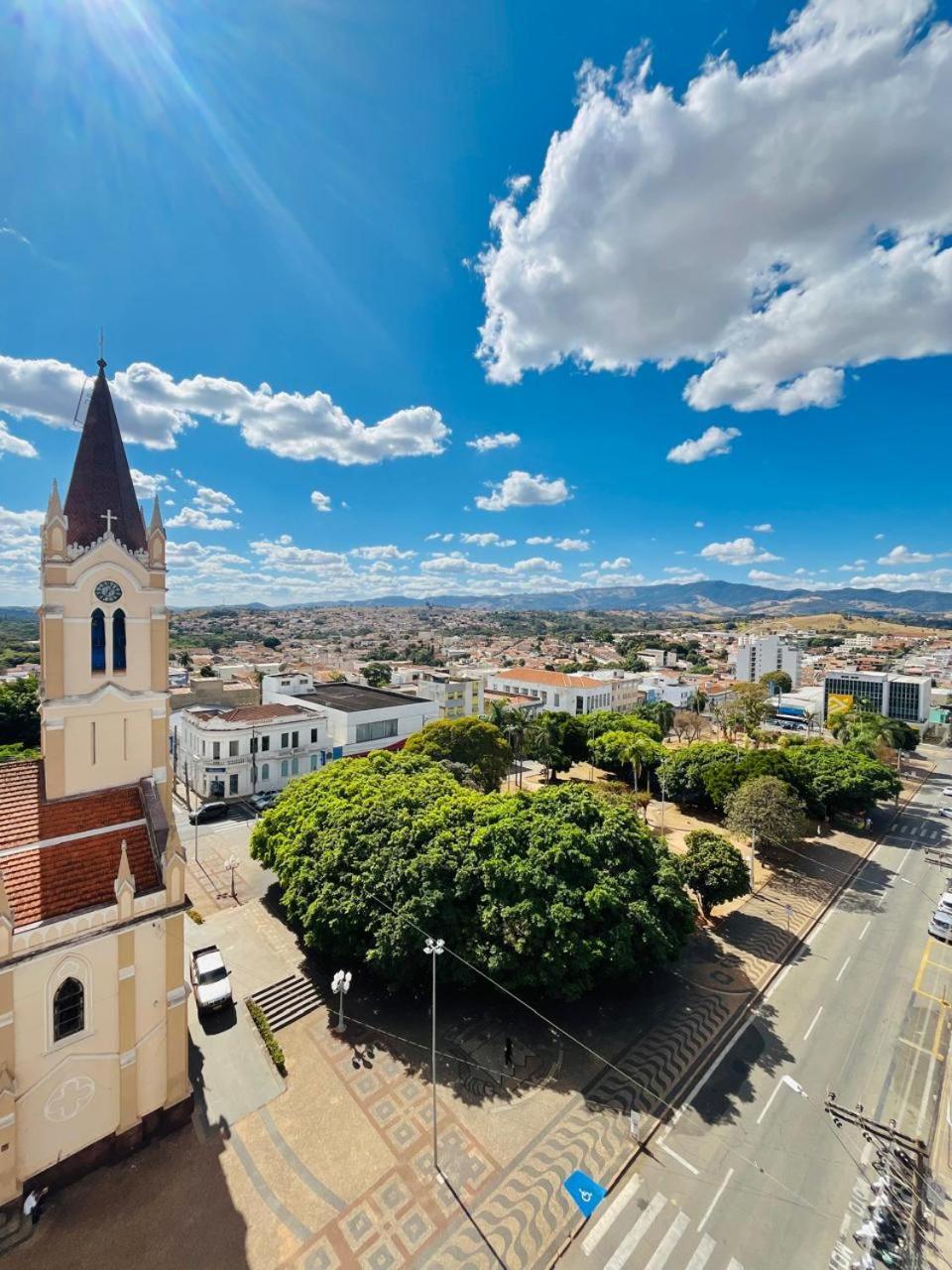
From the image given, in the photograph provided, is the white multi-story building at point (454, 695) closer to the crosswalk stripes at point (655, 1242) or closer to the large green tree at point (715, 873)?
the large green tree at point (715, 873)

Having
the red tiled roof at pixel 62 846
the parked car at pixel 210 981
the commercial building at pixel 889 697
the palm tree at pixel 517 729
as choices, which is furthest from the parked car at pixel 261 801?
the commercial building at pixel 889 697

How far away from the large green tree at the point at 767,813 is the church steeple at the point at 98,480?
31914 mm

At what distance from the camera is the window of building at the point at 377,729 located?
46.2 metres

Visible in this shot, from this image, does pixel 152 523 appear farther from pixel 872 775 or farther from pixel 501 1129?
pixel 872 775

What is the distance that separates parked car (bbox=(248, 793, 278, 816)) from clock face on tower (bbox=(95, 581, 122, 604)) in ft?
87.3

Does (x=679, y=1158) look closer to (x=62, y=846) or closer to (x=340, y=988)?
(x=340, y=988)

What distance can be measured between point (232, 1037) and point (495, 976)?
8.67 meters

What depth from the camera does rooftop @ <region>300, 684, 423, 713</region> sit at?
48.3 metres

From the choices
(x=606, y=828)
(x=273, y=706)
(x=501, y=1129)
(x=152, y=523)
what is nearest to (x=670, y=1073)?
(x=501, y=1129)

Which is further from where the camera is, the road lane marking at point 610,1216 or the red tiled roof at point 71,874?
the red tiled roof at point 71,874

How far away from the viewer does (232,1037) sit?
56.4ft

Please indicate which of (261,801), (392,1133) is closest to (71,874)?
(392,1133)

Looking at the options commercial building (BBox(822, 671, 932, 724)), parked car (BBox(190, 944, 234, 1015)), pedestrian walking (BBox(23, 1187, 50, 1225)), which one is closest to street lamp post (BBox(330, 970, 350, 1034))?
parked car (BBox(190, 944, 234, 1015))

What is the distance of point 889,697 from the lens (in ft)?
273
